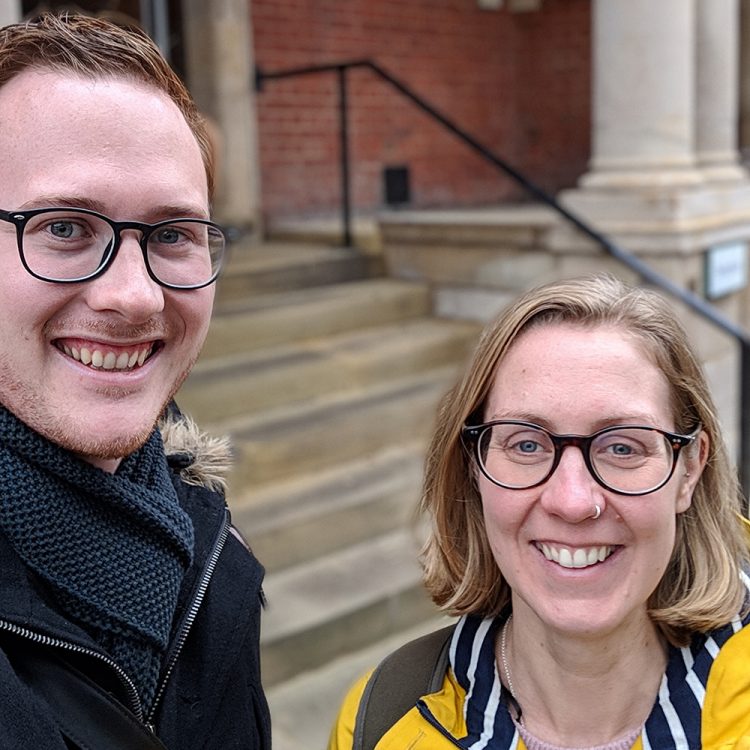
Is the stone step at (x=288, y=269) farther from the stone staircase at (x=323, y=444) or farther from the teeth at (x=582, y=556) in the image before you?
the teeth at (x=582, y=556)

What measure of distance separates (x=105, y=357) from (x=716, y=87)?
20.4 ft

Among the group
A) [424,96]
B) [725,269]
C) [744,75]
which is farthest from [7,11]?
[744,75]

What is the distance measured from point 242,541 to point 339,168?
23.3 feet

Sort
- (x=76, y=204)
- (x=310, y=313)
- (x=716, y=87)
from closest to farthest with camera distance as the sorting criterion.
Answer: (x=76, y=204) < (x=310, y=313) < (x=716, y=87)

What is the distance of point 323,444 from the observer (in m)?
4.62

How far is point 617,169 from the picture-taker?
5.74 meters

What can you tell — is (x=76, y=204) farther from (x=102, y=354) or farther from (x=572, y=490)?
(x=572, y=490)

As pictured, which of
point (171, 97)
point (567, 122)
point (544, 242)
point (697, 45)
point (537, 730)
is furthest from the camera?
point (567, 122)

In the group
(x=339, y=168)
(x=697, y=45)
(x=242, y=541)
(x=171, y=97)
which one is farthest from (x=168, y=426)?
(x=339, y=168)

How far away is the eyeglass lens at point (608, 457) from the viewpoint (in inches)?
54.2

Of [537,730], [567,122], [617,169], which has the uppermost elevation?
[567,122]

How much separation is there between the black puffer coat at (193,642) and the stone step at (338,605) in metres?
1.95

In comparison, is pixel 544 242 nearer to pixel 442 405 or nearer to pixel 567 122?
pixel 442 405

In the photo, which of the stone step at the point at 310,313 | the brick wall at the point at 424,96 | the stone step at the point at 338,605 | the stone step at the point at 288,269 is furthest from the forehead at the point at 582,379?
the brick wall at the point at 424,96
